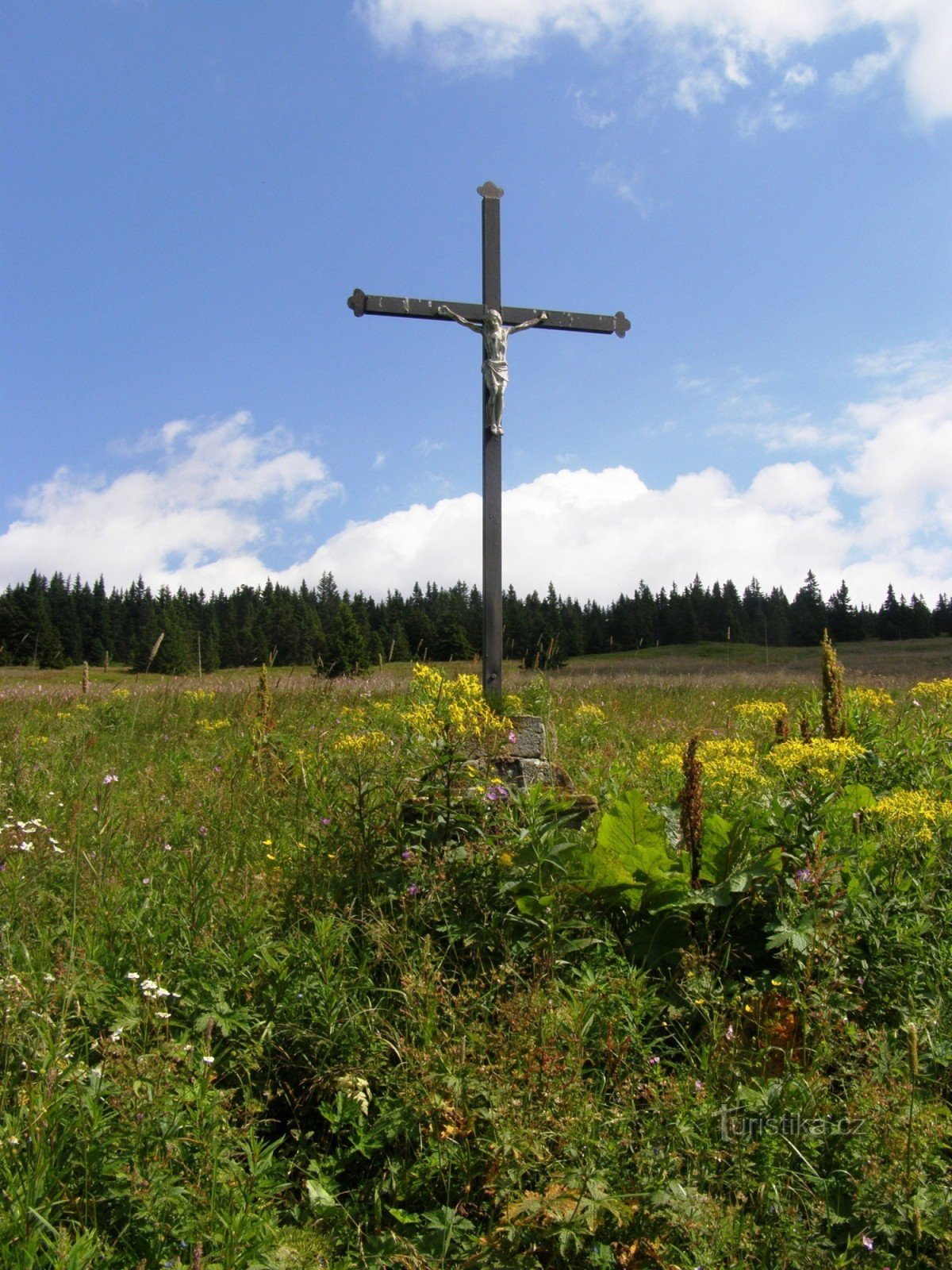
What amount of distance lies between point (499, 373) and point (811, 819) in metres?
4.80

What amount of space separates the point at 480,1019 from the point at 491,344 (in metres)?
5.68

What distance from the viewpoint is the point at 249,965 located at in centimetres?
285

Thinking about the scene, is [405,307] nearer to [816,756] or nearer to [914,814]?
[816,756]

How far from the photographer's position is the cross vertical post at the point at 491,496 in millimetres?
6375

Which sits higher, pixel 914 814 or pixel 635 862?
pixel 914 814

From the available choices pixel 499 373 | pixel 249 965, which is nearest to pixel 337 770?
pixel 249 965

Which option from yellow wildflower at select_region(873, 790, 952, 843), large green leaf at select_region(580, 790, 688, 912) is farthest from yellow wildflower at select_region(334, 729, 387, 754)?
yellow wildflower at select_region(873, 790, 952, 843)

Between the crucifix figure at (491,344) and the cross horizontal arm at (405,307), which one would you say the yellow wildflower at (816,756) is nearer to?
the crucifix figure at (491,344)

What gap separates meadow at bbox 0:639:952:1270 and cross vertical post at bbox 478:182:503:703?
232cm

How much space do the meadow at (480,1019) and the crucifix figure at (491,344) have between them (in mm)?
2529

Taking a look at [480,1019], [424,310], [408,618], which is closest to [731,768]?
[480,1019]

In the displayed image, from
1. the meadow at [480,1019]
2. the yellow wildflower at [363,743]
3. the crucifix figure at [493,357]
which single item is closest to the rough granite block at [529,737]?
the meadow at [480,1019]

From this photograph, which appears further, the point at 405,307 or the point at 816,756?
the point at 405,307

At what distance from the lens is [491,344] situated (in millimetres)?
A: 6848
